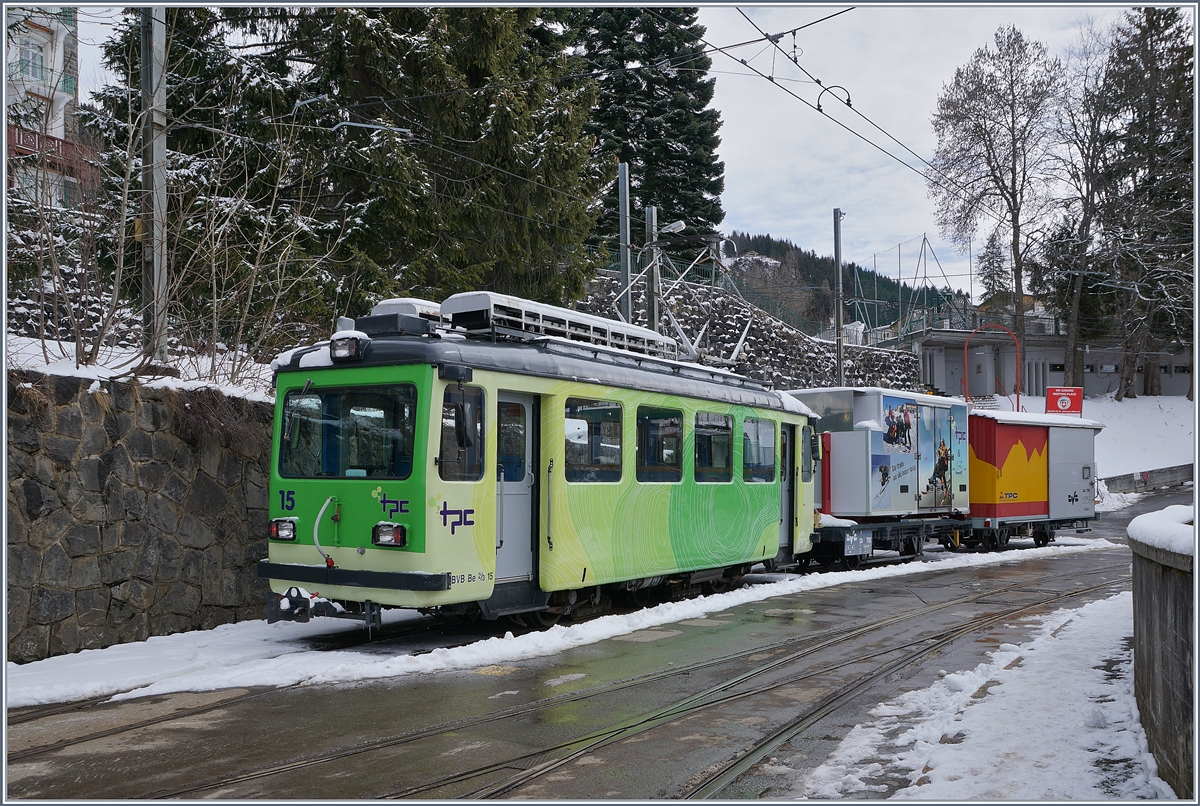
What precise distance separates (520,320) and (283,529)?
3.32 meters

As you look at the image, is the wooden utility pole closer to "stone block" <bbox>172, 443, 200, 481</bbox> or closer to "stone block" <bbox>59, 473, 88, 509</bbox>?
"stone block" <bbox>172, 443, 200, 481</bbox>

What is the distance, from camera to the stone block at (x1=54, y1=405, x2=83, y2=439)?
9203 mm

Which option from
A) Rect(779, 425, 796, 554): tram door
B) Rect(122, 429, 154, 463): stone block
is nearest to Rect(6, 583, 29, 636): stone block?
Rect(122, 429, 154, 463): stone block

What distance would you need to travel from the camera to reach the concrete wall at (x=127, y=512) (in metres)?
8.85

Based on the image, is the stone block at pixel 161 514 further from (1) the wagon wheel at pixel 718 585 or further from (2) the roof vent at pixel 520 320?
(1) the wagon wheel at pixel 718 585

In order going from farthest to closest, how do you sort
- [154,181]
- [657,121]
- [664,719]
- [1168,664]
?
1. [657,121]
2. [154,181]
3. [664,719]
4. [1168,664]

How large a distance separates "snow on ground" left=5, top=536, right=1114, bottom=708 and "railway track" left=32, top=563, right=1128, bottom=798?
2.41ft

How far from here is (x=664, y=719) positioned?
6965 mm

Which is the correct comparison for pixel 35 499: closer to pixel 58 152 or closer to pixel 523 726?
pixel 58 152

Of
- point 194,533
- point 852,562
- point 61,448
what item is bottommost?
point 852,562

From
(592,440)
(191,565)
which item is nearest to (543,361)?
(592,440)

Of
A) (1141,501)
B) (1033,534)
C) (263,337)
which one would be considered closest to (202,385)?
(263,337)

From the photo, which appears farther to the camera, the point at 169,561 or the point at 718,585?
the point at 718,585

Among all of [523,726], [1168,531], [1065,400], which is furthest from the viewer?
[1065,400]
